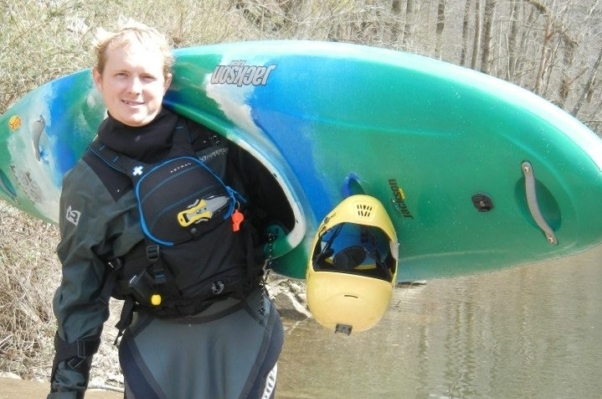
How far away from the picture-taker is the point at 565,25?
22.2 m

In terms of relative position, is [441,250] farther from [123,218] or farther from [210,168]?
[123,218]

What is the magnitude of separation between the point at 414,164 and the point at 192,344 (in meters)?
0.78

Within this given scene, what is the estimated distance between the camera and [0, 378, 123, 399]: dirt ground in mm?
4219

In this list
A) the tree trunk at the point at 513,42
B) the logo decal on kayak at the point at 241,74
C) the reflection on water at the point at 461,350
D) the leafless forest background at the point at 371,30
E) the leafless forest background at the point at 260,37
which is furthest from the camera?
the tree trunk at the point at 513,42

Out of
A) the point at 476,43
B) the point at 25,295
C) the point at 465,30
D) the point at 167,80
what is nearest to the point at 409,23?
the point at 476,43

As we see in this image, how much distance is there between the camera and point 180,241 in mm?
2543

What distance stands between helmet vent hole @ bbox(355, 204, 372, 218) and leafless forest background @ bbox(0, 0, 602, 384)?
11.3ft

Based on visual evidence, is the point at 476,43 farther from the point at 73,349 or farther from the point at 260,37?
the point at 73,349

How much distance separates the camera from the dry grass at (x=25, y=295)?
17.8 feet

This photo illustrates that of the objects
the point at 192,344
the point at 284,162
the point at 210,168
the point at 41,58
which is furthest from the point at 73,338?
the point at 41,58

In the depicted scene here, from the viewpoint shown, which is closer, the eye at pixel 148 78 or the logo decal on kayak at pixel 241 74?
the eye at pixel 148 78

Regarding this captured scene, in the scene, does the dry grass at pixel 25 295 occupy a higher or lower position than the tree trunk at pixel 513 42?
lower

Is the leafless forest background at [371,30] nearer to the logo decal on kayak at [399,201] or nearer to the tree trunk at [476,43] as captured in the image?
the tree trunk at [476,43]

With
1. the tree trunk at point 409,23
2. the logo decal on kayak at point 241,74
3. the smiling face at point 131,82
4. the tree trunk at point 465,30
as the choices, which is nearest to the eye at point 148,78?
the smiling face at point 131,82
